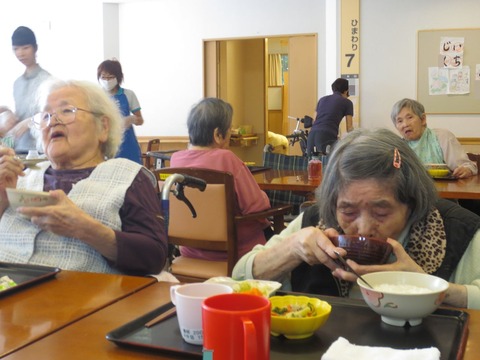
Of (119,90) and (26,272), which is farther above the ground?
(119,90)

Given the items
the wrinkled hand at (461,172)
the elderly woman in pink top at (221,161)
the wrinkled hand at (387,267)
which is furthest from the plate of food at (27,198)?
the wrinkled hand at (461,172)

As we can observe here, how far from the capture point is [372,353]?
0.93 meters

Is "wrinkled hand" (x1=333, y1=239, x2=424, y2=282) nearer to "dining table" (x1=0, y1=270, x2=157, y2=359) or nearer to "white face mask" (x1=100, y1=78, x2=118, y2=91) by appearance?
"dining table" (x1=0, y1=270, x2=157, y2=359)

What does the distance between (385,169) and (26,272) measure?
3.06 feet

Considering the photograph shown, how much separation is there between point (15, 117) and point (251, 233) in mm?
1801

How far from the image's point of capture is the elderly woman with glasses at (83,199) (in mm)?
1703

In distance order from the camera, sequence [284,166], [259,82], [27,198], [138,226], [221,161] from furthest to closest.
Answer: [259,82] < [284,166] < [221,161] < [138,226] < [27,198]

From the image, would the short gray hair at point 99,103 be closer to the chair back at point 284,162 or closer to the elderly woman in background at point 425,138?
the chair back at point 284,162

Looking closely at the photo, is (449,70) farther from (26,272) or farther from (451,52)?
(26,272)

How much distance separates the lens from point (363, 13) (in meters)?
6.85

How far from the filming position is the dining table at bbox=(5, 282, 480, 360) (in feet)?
3.28

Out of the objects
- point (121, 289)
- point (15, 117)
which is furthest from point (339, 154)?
point (15, 117)

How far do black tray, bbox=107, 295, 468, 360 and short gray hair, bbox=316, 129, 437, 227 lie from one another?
1.24 feet

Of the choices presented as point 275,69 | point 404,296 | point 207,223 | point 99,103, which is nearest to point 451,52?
point 207,223
